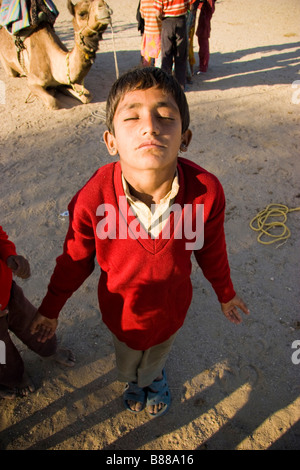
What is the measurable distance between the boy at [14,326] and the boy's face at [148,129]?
2.72ft

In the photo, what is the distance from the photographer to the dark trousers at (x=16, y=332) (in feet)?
5.49

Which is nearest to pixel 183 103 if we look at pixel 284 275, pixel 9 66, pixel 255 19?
pixel 284 275

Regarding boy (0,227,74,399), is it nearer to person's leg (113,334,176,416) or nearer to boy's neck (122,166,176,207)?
person's leg (113,334,176,416)

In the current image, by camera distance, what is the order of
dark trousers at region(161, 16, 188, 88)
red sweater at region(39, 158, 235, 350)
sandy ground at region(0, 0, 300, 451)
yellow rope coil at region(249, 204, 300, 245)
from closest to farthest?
1. red sweater at region(39, 158, 235, 350)
2. sandy ground at region(0, 0, 300, 451)
3. yellow rope coil at region(249, 204, 300, 245)
4. dark trousers at region(161, 16, 188, 88)

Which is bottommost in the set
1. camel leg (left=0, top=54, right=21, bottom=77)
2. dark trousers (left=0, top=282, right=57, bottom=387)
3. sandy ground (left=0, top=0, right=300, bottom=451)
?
sandy ground (left=0, top=0, right=300, bottom=451)

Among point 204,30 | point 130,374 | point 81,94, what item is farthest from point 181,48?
point 130,374

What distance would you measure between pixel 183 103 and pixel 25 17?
4841 mm

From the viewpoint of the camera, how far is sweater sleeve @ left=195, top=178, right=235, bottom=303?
1.29 meters

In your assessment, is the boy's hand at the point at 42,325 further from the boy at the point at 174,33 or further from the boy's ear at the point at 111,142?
the boy at the point at 174,33

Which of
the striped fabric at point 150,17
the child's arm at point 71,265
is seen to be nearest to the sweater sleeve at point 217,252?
the child's arm at point 71,265

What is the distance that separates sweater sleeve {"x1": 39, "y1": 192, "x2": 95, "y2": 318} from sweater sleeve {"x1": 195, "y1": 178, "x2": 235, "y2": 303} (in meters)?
0.47

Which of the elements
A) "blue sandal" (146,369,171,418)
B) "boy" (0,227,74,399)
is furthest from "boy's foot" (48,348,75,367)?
"blue sandal" (146,369,171,418)

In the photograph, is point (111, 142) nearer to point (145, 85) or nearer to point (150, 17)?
point (145, 85)

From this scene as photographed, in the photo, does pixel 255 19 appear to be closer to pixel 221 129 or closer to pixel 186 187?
pixel 221 129
